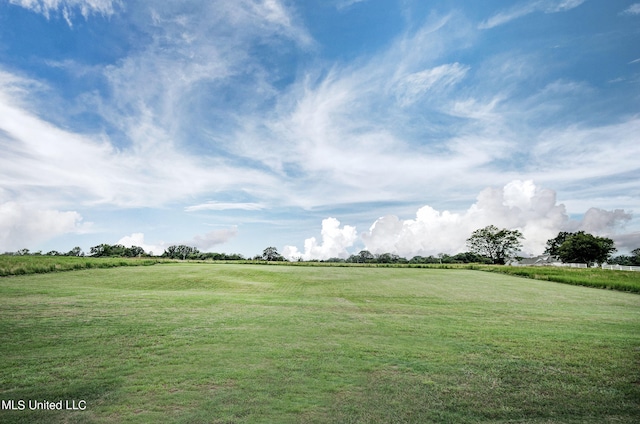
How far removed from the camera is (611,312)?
701 inches

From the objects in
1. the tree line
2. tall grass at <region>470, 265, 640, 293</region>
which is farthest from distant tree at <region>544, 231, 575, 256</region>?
tall grass at <region>470, 265, 640, 293</region>

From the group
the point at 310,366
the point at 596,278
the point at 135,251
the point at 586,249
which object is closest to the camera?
the point at 310,366

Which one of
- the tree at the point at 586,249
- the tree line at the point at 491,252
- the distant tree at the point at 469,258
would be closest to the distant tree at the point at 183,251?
the tree line at the point at 491,252

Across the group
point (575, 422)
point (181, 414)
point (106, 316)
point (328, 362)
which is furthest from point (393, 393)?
point (106, 316)

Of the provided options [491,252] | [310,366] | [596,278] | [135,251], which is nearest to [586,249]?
[491,252]

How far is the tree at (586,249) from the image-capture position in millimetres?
103438

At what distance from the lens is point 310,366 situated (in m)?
7.85

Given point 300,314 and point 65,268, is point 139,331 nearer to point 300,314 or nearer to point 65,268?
point 300,314

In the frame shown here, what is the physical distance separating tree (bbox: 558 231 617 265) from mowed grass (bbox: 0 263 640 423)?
368ft

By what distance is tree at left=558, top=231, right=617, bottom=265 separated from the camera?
103 metres

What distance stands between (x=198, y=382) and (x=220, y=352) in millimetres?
2055

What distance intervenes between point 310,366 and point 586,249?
12648 centimetres

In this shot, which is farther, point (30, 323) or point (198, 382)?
point (30, 323)

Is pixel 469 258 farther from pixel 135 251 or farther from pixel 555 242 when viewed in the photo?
pixel 135 251
